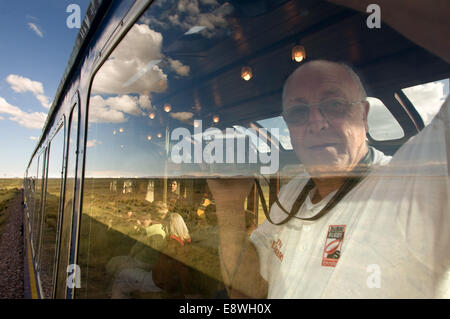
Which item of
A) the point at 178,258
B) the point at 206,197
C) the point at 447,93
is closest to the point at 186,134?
the point at 206,197

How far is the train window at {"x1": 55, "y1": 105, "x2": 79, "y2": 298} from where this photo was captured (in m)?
2.39

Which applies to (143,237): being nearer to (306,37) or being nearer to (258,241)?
(258,241)

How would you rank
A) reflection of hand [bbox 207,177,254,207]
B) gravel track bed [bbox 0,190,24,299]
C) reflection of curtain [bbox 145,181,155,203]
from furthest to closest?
gravel track bed [bbox 0,190,24,299] → reflection of curtain [bbox 145,181,155,203] → reflection of hand [bbox 207,177,254,207]

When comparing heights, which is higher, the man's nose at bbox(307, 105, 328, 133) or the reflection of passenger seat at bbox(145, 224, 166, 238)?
the man's nose at bbox(307, 105, 328, 133)

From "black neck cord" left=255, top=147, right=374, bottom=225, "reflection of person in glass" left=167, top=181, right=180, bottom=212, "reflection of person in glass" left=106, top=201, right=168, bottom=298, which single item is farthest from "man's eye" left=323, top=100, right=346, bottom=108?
"reflection of person in glass" left=106, top=201, right=168, bottom=298

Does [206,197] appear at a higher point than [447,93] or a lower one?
lower

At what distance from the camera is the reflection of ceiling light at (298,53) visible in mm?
815

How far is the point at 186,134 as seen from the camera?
3.87 feet

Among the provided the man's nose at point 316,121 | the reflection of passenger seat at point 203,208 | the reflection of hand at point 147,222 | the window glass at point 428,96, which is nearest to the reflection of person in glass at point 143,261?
the reflection of hand at point 147,222

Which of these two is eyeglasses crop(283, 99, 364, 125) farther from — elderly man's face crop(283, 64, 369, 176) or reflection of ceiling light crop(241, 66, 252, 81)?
reflection of ceiling light crop(241, 66, 252, 81)

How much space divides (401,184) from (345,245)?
0.20 metres

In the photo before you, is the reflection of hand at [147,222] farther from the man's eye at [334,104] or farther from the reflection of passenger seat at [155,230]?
the man's eye at [334,104]

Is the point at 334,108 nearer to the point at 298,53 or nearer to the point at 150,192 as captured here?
the point at 298,53

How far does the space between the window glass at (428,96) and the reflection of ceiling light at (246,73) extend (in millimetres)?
498
